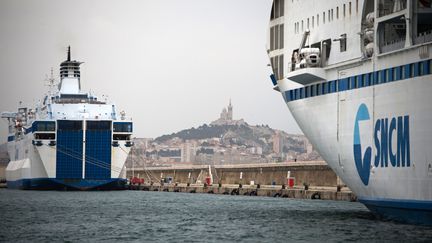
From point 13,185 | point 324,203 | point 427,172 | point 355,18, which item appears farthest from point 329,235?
point 13,185

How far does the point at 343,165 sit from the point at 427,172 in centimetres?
832

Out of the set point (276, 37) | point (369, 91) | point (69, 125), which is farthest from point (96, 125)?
point (369, 91)

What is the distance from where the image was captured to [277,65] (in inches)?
2039

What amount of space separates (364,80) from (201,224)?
1136 centimetres

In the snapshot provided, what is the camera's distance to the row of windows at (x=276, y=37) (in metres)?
51.6

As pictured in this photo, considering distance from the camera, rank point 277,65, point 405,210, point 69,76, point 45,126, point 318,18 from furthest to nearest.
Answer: point 69,76 → point 45,126 → point 277,65 → point 318,18 → point 405,210

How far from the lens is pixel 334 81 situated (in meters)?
44.4

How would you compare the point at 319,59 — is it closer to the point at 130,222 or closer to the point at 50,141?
the point at 130,222

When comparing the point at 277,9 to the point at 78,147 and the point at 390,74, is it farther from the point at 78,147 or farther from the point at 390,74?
the point at 78,147

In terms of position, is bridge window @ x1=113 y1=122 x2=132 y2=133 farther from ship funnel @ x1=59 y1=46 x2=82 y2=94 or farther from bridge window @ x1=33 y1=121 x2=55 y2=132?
ship funnel @ x1=59 y1=46 x2=82 y2=94

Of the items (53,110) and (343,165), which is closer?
(343,165)

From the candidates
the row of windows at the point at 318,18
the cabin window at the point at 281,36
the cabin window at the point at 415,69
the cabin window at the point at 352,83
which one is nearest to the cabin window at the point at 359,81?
the cabin window at the point at 352,83

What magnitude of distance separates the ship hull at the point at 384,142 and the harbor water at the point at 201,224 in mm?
1278

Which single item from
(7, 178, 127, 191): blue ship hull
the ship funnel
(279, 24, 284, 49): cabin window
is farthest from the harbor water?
the ship funnel
